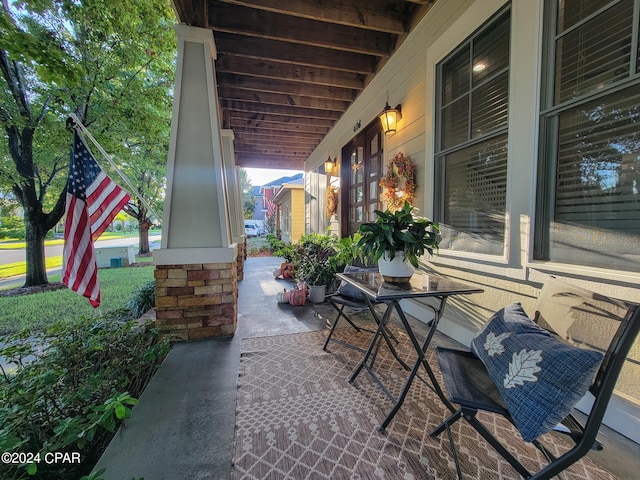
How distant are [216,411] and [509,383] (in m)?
1.57

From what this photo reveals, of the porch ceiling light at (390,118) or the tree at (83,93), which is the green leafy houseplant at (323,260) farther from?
the tree at (83,93)

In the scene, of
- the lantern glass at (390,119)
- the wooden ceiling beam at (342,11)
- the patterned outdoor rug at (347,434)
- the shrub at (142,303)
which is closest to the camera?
the patterned outdoor rug at (347,434)

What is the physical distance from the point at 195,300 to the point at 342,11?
342 cm

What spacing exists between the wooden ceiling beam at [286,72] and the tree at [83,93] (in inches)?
77.2

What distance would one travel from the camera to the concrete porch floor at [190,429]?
1.26 meters

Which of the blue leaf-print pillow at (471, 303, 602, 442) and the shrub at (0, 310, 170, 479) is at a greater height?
the blue leaf-print pillow at (471, 303, 602, 442)

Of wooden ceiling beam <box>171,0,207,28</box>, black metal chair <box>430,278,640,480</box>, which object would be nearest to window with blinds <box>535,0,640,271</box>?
black metal chair <box>430,278,640,480</box>

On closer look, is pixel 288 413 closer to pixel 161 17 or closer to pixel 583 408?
pixel 583 408

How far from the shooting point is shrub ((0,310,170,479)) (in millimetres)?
1260

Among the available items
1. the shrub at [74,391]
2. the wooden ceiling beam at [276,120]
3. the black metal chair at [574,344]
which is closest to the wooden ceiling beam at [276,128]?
the wooden ceiling beam at [276,120]

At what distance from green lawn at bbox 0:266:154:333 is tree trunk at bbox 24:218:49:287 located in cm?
98

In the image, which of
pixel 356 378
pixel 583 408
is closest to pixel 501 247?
pixel 583 408

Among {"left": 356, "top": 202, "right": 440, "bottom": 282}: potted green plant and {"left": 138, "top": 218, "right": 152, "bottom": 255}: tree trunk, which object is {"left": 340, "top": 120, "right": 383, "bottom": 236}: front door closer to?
{"left": 356, "top": 202, "right": 440, "bottom": 282}: potted green plant

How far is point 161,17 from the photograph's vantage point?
5.07m
